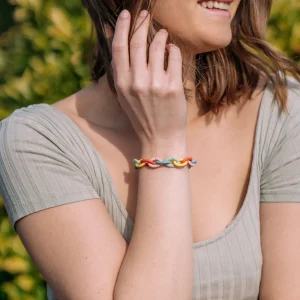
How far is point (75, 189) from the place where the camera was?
8.80ft

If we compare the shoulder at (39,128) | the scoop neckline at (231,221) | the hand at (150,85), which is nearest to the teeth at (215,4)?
the hand at (150,85)

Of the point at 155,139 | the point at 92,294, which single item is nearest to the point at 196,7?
the point at 155,139

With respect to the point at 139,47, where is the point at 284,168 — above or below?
below

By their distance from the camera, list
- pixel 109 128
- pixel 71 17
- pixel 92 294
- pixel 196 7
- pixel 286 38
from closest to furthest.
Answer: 1. pixel 92 294
2. pixel 196 7
3. pixel 109 128
4. pixel 286 38
5. pixel 71 17

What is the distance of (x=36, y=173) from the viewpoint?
270cm

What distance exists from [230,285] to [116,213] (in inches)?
18.1

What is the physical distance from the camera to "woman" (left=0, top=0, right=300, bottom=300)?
2.60 meters

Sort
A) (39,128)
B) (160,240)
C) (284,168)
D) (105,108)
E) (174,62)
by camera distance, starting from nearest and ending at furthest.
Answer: (160,240), (174,62), (39,128), (284,168), (105,108)

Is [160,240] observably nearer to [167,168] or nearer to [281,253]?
[167,168]

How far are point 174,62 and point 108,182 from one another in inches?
18.6

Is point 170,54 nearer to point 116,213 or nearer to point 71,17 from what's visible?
point 116,213

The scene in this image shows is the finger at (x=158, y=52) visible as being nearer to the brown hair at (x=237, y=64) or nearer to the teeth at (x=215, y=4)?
the teeth at (x=215, y=4)

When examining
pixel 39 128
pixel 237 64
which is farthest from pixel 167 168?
pixel 237 64

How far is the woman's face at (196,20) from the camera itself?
2.76 meters
